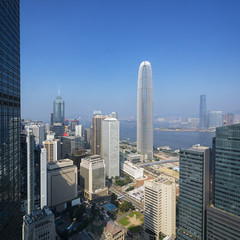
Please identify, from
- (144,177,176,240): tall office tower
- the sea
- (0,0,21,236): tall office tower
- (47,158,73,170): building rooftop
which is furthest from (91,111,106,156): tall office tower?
(0,0,21,236): tall office tower

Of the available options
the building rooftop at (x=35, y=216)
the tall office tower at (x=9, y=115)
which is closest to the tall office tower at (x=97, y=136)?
the building rooftop at (x=35, y=216)

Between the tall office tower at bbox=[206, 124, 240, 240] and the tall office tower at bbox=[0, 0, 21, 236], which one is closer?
the tall office tower at bbox=[0, 0, 21, 236]

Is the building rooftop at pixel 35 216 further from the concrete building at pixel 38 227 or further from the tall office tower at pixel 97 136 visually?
the tall office tower at pixel 97 136

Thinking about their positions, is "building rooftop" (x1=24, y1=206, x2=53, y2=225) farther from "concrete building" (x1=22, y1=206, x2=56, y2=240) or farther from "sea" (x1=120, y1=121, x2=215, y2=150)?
"sea" (x1=120, y1=121, x2=215, y2=150)

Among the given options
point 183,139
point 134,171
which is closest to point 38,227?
point 134,171

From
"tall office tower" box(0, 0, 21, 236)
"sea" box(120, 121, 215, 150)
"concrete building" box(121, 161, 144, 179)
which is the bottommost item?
"concrete building" box(121, 161, 144, 179)

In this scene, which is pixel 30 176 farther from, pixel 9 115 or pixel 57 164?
pixel 9 115

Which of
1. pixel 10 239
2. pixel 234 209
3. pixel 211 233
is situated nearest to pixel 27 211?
pixel 10 239
